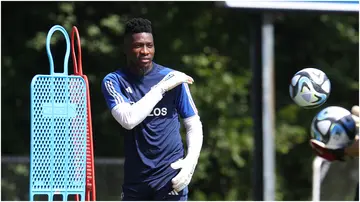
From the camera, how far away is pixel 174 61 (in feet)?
42.7

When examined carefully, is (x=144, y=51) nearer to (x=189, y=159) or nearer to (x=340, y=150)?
(x=189, y=159)

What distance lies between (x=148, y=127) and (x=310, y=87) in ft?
5.06

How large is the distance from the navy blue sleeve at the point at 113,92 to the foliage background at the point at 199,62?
710 cm

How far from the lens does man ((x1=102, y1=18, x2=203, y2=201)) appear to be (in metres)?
5.61

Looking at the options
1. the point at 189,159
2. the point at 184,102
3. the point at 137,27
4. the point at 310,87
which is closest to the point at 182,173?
the point at 189,159

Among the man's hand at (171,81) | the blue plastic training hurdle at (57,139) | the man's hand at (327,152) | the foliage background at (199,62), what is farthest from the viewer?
the foliage background at (199,62)

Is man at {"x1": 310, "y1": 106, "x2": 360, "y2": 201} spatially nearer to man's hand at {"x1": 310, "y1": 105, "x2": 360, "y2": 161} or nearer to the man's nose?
man's hand at {"x1": 310, "y1": 105, "x2": 360, "y2": 161}

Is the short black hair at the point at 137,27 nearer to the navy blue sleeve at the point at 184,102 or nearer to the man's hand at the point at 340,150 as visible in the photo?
the navy blue sleeve at the point at 184,102

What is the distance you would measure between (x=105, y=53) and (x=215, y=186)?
261cm

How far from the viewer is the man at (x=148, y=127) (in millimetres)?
5613

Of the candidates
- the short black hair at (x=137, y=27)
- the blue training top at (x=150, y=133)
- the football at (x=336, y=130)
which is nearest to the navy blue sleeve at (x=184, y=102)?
the blue training top at (x=150, y=133)

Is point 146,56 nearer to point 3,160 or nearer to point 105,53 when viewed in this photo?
point 3,160

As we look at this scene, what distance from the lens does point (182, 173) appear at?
5.61 meters

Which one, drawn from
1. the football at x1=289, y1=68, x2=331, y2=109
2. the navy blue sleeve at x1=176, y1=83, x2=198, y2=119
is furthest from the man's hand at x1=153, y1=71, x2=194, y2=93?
the football at x1=289, y1=68, x2=331, y2=109
